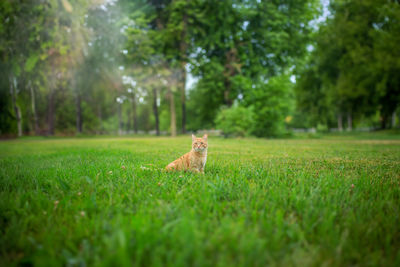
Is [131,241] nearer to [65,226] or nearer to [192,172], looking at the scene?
[65,226]

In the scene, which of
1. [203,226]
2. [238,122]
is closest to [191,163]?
[203,226]

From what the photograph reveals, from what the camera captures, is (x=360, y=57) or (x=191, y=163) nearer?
(x=191, y=163)

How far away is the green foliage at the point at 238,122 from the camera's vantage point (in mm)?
13703

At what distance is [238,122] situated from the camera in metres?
13.8

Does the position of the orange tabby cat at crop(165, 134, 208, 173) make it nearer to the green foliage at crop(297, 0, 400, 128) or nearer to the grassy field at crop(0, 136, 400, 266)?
the grassy field at crop(0, 136, 400, 266)

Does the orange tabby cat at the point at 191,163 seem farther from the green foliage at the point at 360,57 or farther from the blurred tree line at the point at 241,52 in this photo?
the green foliage at the point at 360,57

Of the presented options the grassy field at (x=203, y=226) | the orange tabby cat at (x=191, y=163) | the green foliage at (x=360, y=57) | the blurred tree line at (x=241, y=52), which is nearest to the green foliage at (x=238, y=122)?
the blurred tree line at (x=241, y=52)

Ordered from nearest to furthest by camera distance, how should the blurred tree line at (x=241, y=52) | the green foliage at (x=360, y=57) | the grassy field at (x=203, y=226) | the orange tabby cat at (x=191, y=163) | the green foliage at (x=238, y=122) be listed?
1. the grassy field at (x=203, y=226)
2. the orange tabby cat at (x=191, y=163)
3. the green foliage at (x=238, y=122)
4. the blurred tree line at (x=241, y=52)
5. the green foliage at (x=360, y=57)

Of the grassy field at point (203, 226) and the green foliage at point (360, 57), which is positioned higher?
the green foliage at point (360, 57)

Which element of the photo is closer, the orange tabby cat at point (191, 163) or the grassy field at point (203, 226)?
the grassy field at point (203, 226)

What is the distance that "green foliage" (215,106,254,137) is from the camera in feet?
45.0

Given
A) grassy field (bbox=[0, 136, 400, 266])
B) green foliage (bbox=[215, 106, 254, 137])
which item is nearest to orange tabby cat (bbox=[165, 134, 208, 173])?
grassy field (bbox=[0, 136, 400, 266])

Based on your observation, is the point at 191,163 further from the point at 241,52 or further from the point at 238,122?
the point at 241,52

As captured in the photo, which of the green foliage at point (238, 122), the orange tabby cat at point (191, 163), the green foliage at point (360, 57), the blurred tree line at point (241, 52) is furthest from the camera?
the green foliage at point (360, 57)
